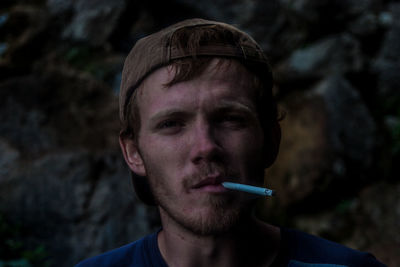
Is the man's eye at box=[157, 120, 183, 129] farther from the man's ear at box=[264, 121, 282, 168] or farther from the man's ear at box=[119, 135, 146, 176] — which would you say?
the man's ear at box=[264, 121, 282, 168]

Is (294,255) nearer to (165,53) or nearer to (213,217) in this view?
(213,217)

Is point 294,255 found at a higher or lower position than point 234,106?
lower

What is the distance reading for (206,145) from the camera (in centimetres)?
167

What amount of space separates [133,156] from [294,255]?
838 millimetres

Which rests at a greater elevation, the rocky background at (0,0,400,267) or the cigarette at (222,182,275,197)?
the cigarette at (222,182,275,197)

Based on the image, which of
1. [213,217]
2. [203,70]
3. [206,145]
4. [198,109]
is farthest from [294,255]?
[203,70]

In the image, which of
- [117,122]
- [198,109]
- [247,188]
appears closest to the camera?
[247,188]

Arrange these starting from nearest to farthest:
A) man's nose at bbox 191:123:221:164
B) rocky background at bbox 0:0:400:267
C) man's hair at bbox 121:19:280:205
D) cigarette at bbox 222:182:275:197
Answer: cigarette at bbox 222:182:275:197 < man's nose at bbox 191:123:221:164 < man's hair at bbox 121:19:280:205 < rocky background at bbox 0:0:400:267

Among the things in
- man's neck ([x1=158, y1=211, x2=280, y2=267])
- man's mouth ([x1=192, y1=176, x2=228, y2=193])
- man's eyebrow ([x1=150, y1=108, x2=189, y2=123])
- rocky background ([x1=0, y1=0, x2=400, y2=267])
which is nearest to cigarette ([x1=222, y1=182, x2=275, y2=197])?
man's mouth ([x1=192, y1=176, x2=228, y2=193])

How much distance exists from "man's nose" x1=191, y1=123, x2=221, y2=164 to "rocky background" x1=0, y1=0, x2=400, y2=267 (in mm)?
2467

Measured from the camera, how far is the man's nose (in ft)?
5.49

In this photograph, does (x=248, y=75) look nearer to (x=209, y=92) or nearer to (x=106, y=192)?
(x=209, y=92)

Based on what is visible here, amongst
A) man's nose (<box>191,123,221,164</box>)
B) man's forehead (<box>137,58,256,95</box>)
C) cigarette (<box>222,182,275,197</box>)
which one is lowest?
cigarette (<box>222,182,275,197</box>)

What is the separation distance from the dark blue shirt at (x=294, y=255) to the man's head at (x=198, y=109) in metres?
0.31
